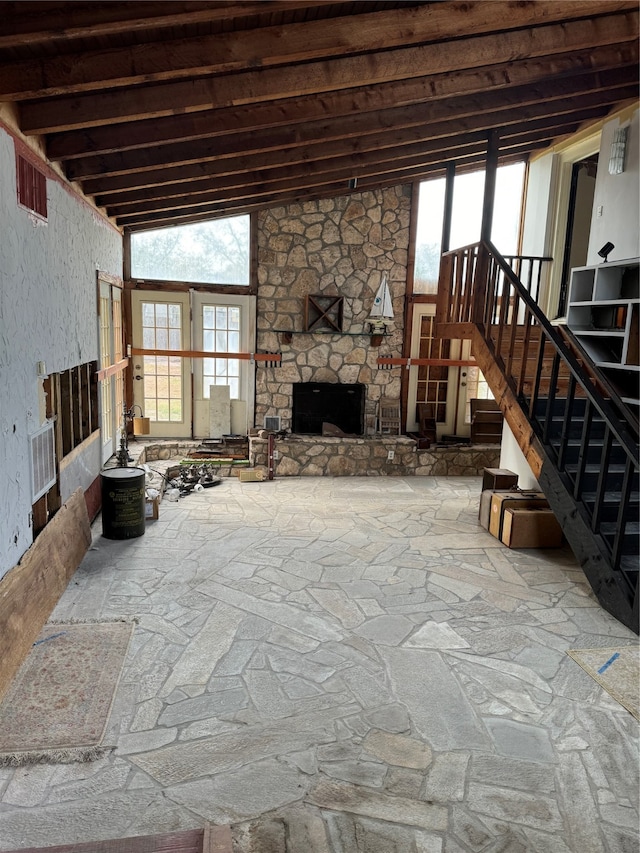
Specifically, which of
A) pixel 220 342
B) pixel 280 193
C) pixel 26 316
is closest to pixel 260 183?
pixel 280 193

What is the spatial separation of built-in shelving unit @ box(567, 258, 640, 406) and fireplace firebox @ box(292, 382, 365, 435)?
11.6 feet

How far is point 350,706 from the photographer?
3.04 meters

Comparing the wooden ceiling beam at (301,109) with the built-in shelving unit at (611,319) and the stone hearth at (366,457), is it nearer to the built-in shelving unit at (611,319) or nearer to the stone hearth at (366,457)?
the built-in shelving unit at (611,319)

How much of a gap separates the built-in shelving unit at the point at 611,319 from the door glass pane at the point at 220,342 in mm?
4686

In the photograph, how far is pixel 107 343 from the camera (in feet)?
22.1

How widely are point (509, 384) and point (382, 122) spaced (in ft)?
8.92

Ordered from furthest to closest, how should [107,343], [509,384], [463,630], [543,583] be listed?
[107,343]
[509,384]
[543,583]
[463,630]

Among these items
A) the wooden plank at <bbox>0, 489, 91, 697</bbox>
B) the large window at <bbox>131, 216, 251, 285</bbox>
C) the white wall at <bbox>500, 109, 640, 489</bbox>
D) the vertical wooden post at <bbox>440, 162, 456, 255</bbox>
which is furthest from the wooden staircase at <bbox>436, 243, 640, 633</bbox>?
the wooden plank at <bbox>0, 489, 91, 697</bbox>

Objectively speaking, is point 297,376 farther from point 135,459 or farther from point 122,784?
point 122,784

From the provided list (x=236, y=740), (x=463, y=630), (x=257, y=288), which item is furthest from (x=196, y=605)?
(x=257, y=288)

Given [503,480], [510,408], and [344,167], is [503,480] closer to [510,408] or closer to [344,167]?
[510,408]

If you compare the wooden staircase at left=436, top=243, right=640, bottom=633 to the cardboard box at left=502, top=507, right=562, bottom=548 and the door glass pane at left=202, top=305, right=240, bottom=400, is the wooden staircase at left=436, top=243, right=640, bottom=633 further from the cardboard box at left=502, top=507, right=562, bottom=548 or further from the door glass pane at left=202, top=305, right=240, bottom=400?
the door glass pane at left=202, top=305, right=240, bottom=400

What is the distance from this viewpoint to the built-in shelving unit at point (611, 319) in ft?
16.1

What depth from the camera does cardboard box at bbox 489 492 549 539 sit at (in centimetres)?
565
